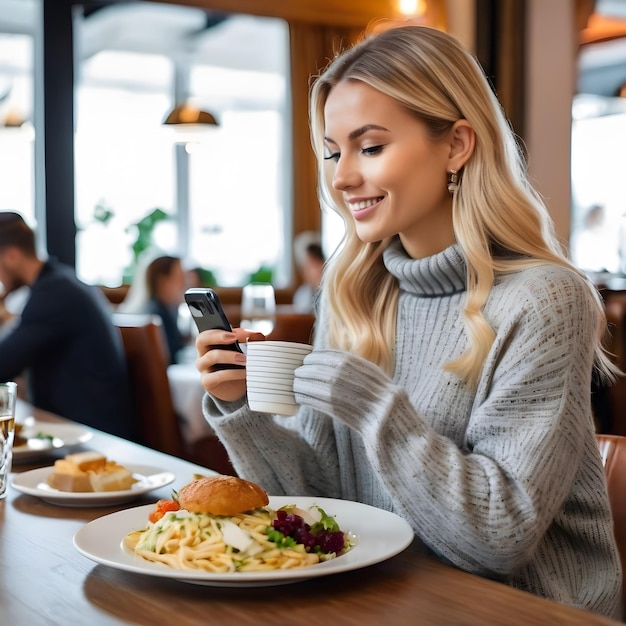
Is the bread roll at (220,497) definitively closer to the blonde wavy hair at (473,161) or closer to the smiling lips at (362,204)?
the blonde wavy hair at (473,161)

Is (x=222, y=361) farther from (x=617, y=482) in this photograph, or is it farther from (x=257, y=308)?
(x=257, y=308)

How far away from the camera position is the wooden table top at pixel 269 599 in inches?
35.4

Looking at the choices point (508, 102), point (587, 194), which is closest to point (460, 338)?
point (508, 102)

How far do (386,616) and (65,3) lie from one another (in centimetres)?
638

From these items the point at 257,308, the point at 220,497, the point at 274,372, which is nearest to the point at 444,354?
the point at 274,372

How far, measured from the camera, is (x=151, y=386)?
3.13 meters

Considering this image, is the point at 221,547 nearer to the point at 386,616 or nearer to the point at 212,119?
the point at 386,616

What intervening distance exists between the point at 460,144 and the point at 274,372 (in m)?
0.50

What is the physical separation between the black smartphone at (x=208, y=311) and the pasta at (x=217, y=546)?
302 mm

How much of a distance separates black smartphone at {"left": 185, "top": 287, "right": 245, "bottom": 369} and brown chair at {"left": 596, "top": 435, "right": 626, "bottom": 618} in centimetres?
58

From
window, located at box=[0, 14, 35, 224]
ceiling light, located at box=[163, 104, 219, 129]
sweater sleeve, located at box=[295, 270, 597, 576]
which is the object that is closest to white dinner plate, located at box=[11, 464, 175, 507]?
sweater sleeve, located at box=[295, 270, 597, 576]

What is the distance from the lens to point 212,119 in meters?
6.00

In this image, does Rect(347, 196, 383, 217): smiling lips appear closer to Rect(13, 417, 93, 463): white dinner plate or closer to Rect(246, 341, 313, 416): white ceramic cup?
Rect(246, 341, 313, 416): white ceramic cup

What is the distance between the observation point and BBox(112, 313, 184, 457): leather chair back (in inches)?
122
